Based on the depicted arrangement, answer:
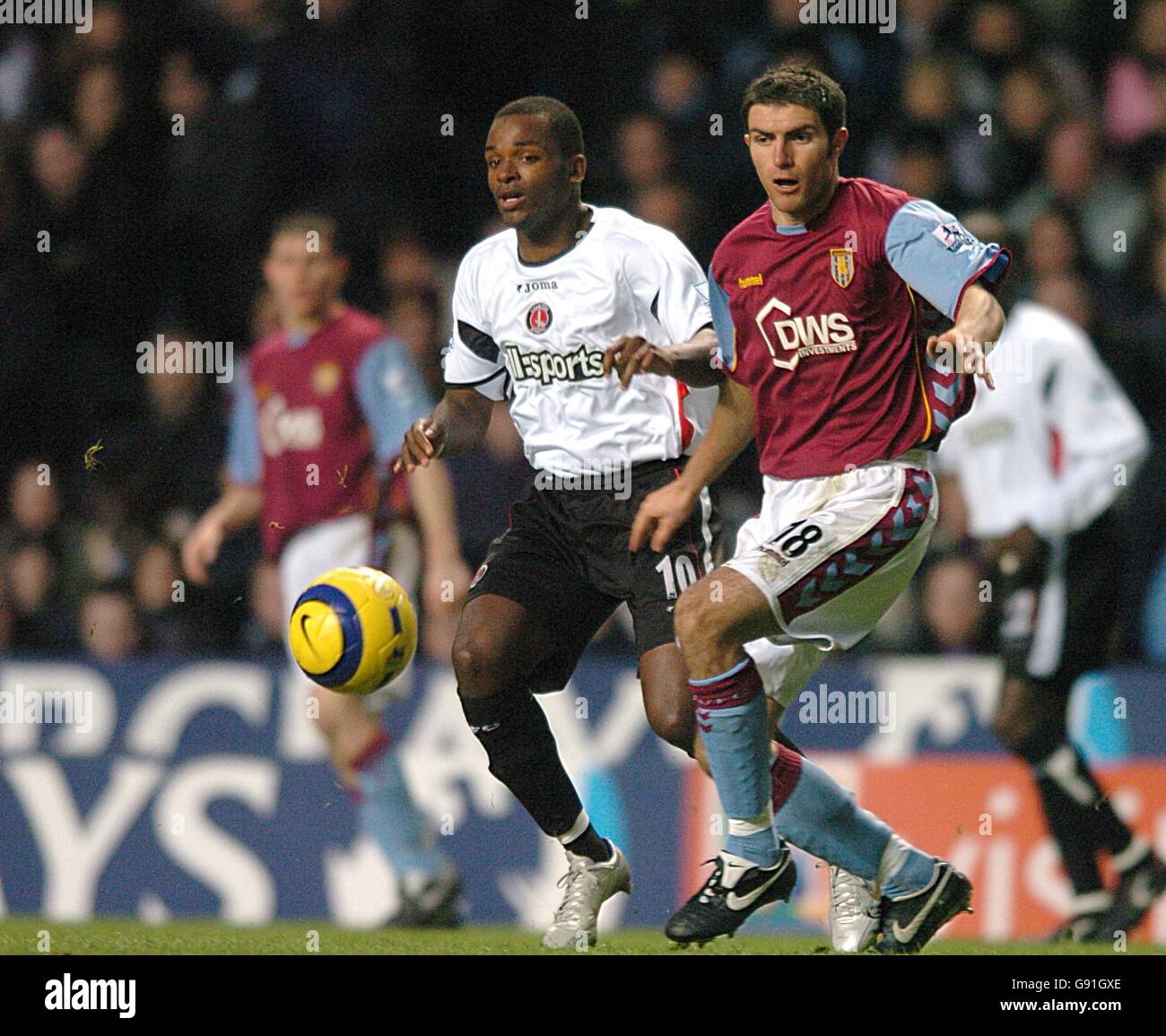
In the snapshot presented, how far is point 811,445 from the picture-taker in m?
5.07

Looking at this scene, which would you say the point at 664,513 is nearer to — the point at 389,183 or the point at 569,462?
the point at 569,462

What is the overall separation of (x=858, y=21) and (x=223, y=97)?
299 centimetres

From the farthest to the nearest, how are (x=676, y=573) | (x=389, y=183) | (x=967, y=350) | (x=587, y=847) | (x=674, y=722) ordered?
(x=389, y=183), (x=587, y=847), (x=676, y=573), (x=674, y=722), (x=967, y=350)

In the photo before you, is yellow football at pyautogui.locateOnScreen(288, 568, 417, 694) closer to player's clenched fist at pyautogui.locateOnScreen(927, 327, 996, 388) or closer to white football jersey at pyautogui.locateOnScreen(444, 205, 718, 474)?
white football jersey at pyautogui.locateOnScreen(444, 205, 718, 474)

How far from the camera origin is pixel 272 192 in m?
9.27

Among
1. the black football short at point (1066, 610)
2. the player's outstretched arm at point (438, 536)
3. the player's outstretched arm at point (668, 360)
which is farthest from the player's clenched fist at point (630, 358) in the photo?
the black football short at point (1066, 610)

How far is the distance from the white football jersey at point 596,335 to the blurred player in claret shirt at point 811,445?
295mm

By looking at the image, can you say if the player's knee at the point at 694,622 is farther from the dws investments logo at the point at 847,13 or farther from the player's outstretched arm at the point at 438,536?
the dws investments logo at the point at 847,13

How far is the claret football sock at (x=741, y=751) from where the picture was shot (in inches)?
193

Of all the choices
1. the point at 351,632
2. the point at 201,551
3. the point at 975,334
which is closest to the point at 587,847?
the point at 351,632

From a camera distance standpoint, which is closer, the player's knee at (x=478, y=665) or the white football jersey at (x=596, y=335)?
the player's knee at (x=478, y=665)

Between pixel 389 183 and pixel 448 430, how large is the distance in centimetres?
401

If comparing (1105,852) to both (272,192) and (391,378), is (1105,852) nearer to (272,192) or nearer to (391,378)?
(391,378)
